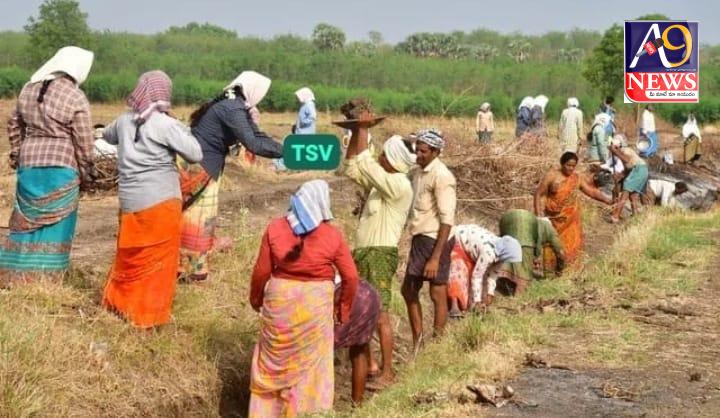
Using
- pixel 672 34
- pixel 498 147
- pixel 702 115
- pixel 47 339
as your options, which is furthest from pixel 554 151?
pixel 702 115

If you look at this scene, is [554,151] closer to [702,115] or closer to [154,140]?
[154,140]

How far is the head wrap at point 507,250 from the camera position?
926cm

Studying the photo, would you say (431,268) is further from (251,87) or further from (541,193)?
(541,193)

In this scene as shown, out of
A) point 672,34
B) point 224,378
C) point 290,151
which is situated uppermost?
point 672,34

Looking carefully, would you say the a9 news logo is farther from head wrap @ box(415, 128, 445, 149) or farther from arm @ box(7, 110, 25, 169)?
arm @ box(7, 110, 25, 169)

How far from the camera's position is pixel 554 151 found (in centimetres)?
1641

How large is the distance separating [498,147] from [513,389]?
32.1 ft

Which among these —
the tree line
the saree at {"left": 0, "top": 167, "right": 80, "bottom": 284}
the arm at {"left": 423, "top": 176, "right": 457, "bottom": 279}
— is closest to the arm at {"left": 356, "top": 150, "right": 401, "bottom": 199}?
the arm at {"left": 423, "top": 176, "right": 457, "bottom": 279}

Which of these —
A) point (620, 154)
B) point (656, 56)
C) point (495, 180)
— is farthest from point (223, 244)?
point (656, 56)

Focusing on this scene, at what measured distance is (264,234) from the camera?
247 inches

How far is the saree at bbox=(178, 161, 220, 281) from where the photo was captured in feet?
25.0

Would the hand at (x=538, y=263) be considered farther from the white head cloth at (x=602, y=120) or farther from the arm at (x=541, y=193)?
the white head cloth at (x=602, y=120)

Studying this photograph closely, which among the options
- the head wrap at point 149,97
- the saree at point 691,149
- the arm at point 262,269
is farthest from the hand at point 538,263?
Result: the saree at point 691,149

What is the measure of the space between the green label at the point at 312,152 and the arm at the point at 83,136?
218 cm
